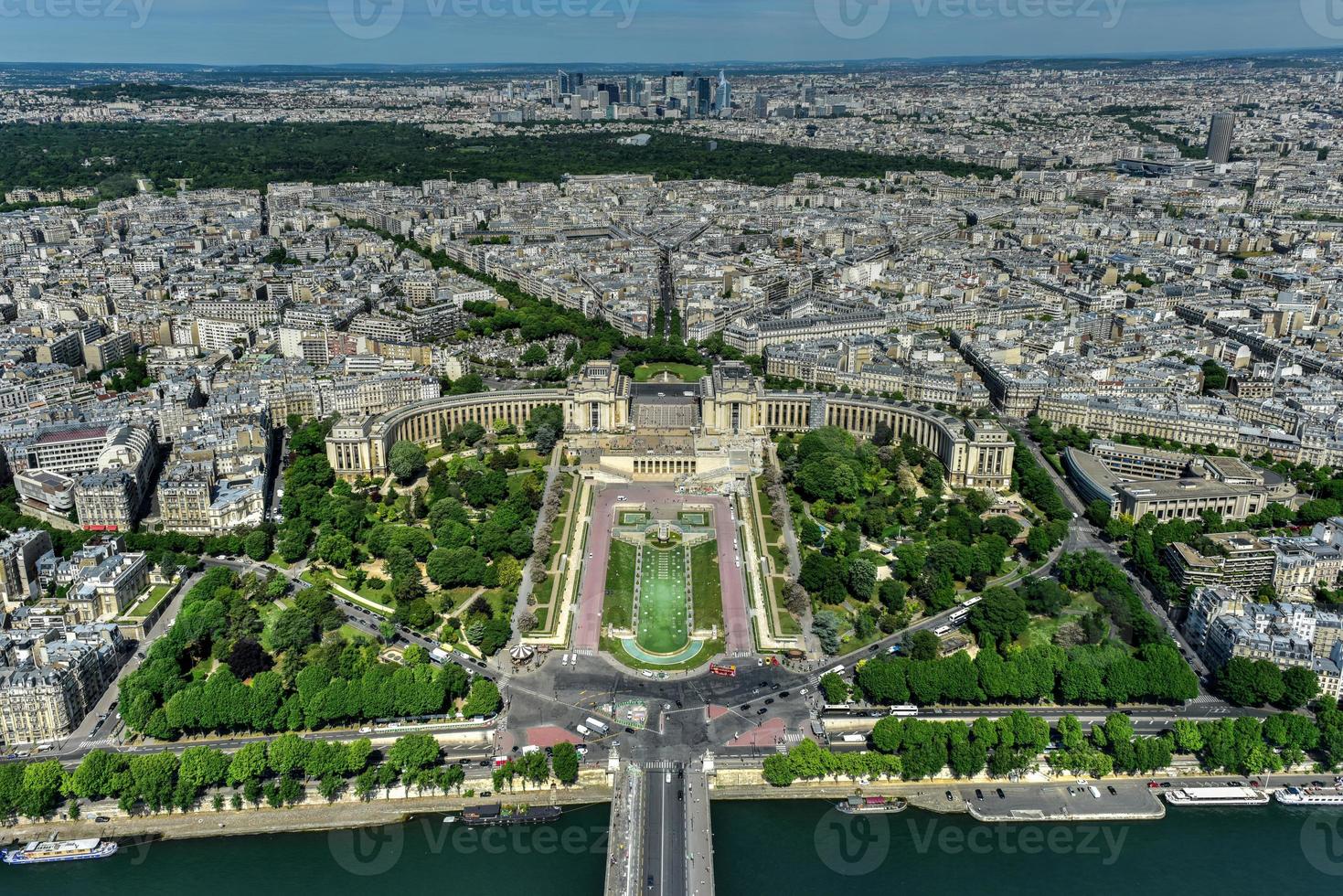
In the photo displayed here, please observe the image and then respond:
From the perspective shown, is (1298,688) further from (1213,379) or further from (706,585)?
(1213,379)

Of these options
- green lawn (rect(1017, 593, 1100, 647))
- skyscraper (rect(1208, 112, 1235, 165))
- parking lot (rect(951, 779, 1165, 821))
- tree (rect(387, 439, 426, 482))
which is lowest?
parking lot (rect(951, 779, 1165, 821))

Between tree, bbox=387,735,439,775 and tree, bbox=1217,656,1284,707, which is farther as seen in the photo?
tree, bbox=1217,656,1284,707

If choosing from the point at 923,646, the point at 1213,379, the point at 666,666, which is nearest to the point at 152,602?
the point at 666,666

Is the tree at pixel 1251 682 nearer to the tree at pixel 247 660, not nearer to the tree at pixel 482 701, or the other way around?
the tree at pixel 482 701

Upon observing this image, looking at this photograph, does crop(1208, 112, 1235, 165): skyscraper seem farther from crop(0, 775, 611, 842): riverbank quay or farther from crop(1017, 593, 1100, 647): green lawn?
crop(0, 775, 611, 842): riverbank quay

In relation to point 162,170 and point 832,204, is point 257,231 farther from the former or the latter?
point 832,204

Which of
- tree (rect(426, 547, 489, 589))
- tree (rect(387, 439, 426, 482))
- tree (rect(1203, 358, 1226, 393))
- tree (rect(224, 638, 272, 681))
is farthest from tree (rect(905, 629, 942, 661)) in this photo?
tree (rect(1203, 358, 1226, 393))
